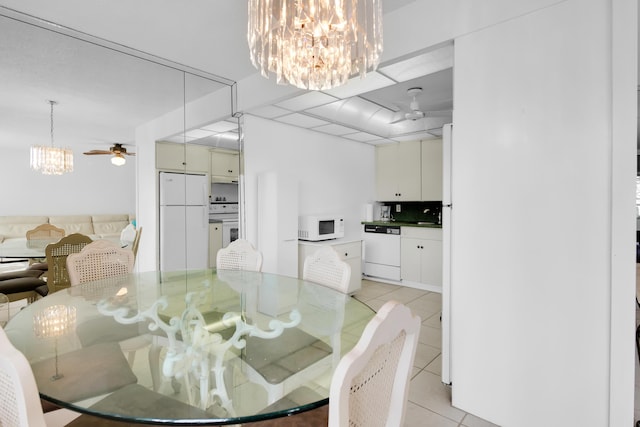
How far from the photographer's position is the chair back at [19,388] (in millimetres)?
729

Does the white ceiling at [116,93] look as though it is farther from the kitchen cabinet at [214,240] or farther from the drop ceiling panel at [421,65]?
the kitchen cabinet at [214,240]

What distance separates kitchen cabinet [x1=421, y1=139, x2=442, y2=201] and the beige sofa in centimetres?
413

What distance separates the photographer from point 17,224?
8.00ft

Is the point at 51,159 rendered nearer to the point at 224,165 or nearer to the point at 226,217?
the point at 224,165

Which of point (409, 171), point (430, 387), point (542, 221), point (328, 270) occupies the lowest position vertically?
point (430, 387)

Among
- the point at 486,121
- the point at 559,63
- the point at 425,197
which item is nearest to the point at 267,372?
the point at 486,121

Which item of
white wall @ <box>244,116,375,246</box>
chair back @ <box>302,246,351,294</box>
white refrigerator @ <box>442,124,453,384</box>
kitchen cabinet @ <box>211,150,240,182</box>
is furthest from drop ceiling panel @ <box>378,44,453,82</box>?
kitchen cabinet @ <box>211,150,240,182</box>

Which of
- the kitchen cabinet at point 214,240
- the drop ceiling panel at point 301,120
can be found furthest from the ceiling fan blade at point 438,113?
the kitchen cabinet at point 214,240

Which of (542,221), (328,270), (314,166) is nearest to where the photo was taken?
(542,221)

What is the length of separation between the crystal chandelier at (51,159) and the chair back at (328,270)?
214 cm

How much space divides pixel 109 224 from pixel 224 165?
1.35 meters

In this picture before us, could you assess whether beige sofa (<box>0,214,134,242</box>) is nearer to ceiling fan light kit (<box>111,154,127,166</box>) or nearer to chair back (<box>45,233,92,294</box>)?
chair back (<box>45,233,92,294</box>)

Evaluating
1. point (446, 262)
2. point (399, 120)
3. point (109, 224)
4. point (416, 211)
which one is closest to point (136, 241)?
point (109, 224)

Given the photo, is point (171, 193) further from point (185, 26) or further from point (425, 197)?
point (425, 197)
